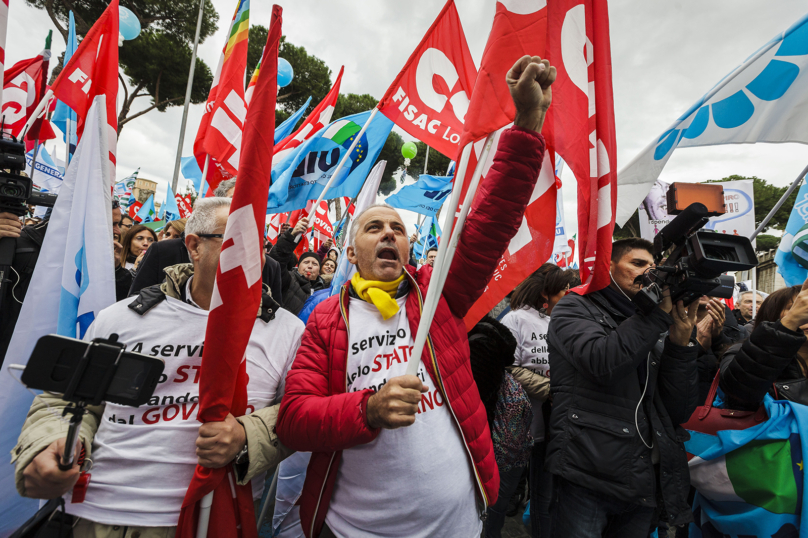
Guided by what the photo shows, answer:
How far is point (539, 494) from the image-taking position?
93.1 inches

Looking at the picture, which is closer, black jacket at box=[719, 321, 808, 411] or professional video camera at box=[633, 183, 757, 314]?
professional video camera at box=[633, 183, 757, 314]

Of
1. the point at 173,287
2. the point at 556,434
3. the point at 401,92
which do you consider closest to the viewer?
the point at 173,287

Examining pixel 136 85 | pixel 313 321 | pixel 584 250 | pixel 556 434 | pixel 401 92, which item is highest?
pixel 136 85

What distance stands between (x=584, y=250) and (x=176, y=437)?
1.75m

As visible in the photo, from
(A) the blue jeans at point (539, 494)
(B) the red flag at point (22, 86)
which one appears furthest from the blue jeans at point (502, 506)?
(B) the red flag at point (22, 86)

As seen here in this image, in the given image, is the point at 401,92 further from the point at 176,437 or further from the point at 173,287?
the point at 176,437

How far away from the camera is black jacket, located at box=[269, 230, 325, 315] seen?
3.07m

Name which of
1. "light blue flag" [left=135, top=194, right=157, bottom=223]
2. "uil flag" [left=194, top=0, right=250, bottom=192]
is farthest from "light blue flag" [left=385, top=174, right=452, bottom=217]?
"light blue flag" [left=135, top=194, right=157, bottom=223]

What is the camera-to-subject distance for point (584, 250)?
1.70 meters

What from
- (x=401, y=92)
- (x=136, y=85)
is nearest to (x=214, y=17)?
(x=136, y=85)

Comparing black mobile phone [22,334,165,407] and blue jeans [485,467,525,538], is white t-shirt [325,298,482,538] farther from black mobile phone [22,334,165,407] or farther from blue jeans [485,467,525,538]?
blue jeans [485,467,525,538]

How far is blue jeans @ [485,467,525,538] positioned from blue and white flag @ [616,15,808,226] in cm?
183

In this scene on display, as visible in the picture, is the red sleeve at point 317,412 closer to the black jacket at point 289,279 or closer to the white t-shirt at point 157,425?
the white t-shirt at point 157,425

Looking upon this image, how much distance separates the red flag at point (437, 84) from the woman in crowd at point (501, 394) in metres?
1.76
